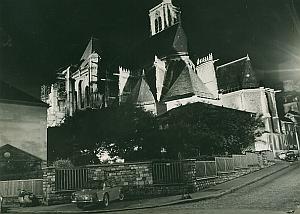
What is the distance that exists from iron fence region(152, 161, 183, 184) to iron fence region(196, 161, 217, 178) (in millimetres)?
1292

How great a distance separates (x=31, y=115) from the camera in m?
14.9

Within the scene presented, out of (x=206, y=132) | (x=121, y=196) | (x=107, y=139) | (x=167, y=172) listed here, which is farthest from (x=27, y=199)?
(x=206, y=132)

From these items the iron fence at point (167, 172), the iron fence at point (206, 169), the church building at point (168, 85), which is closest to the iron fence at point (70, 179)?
the iron fence at point (167, 172)

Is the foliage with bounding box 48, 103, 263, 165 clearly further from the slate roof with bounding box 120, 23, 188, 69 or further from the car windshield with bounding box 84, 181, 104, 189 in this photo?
the slate roof with bounding box 120, 23, 188, 69

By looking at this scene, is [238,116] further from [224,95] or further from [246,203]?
[224,95]

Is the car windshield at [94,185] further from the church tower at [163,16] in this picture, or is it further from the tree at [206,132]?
the church tower at [163,16]

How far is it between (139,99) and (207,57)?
11636 millimetres

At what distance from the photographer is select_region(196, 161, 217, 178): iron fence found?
14.5 metres

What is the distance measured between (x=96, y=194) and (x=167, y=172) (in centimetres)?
375

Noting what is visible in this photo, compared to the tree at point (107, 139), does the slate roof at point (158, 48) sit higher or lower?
higher

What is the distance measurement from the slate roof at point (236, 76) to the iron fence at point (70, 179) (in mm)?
31975

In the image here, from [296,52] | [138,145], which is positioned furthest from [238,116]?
[296,52]

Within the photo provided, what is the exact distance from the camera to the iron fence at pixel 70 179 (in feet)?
40.5

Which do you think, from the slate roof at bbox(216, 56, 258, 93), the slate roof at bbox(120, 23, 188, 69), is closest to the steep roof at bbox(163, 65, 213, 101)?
the slate roof at bbox(216, 56, 258, 93)
